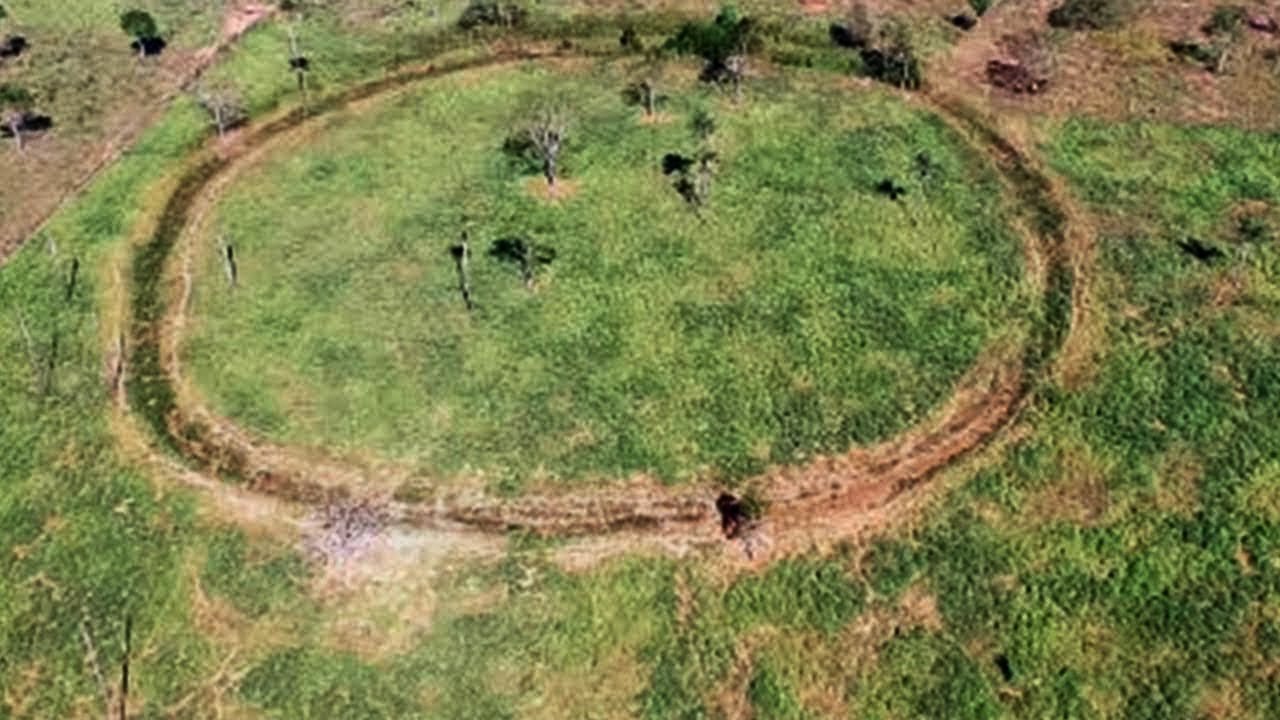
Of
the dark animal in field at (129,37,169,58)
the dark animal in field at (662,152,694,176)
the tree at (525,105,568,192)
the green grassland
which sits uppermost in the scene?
the dark animal in field at (129,37,169,58)

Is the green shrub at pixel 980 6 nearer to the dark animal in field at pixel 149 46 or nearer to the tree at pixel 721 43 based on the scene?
the tree at pixel 721 43

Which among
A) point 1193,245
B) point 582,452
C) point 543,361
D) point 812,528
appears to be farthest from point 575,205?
point 1193,245

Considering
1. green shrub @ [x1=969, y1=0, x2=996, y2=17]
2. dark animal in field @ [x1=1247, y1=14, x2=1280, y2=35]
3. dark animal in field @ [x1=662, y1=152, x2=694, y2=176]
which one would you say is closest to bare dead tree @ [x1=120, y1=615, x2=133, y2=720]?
dark animal in field @ [x1=662, y1=152, x2=694, y2=176]

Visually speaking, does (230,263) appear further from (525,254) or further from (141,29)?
(141,29)

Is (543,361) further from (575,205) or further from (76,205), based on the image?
(76,205)

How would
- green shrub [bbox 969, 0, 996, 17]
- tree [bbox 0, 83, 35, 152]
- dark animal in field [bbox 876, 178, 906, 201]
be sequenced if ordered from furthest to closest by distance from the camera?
green shrub [bbox 969, 0, 996, 17]
tree [bbox 0, 83, 35, 152]
dark animal in field [bbox 876, 178, 906, 201]

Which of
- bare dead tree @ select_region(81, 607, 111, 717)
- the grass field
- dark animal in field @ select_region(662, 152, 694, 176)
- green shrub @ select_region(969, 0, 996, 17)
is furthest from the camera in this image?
green shrub @ select_region(969, 0, 996, 17)

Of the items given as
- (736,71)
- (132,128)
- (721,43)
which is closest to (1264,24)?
(736,71)

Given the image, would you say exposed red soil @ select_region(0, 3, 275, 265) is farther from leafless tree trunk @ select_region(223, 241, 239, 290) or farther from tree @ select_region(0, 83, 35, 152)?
leafless tree trunk @ select_region(223, 241, 239, 290)
